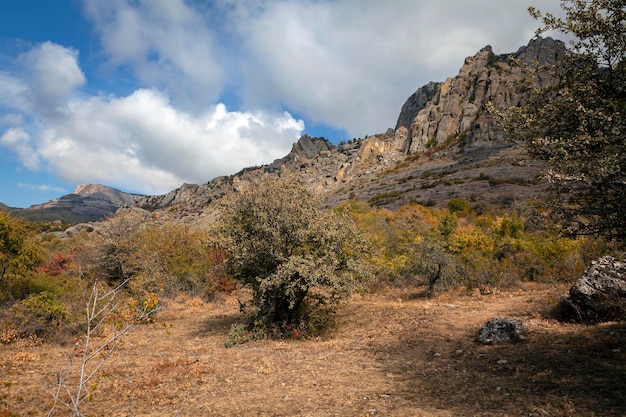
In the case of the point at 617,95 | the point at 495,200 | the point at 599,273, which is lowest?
the point at 599,273

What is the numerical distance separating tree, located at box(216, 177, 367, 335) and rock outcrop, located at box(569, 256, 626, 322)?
22.4 ft

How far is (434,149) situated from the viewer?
104625 millimetres

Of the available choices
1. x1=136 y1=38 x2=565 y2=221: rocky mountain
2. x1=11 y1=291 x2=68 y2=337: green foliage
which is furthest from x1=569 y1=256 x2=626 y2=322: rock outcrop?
x1=136 y1=38 x2=565 y2=221: rocky mountain

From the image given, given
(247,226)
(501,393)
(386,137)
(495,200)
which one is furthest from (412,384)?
(386,137)

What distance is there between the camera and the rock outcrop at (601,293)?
1075 centimetres

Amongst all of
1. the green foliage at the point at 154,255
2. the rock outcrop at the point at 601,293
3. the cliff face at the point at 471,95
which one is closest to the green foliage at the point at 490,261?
the rock outcrop at the point at 601,293

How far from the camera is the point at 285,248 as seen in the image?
46.3 feet

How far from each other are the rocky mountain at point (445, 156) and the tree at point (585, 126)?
36.8 m

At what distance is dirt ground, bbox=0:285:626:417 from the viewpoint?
289 inches

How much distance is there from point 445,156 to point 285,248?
83182mm

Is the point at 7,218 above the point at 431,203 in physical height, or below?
below

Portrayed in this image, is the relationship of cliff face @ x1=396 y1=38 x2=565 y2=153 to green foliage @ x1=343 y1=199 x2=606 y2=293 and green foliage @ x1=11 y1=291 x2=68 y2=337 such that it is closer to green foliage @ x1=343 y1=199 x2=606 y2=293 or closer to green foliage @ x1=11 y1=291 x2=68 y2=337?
green foliage @ x1=343 y1=199 x2=606 y2=293

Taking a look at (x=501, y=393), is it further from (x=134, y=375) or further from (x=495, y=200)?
(x=495, y=200)

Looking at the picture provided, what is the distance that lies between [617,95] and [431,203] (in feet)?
170
